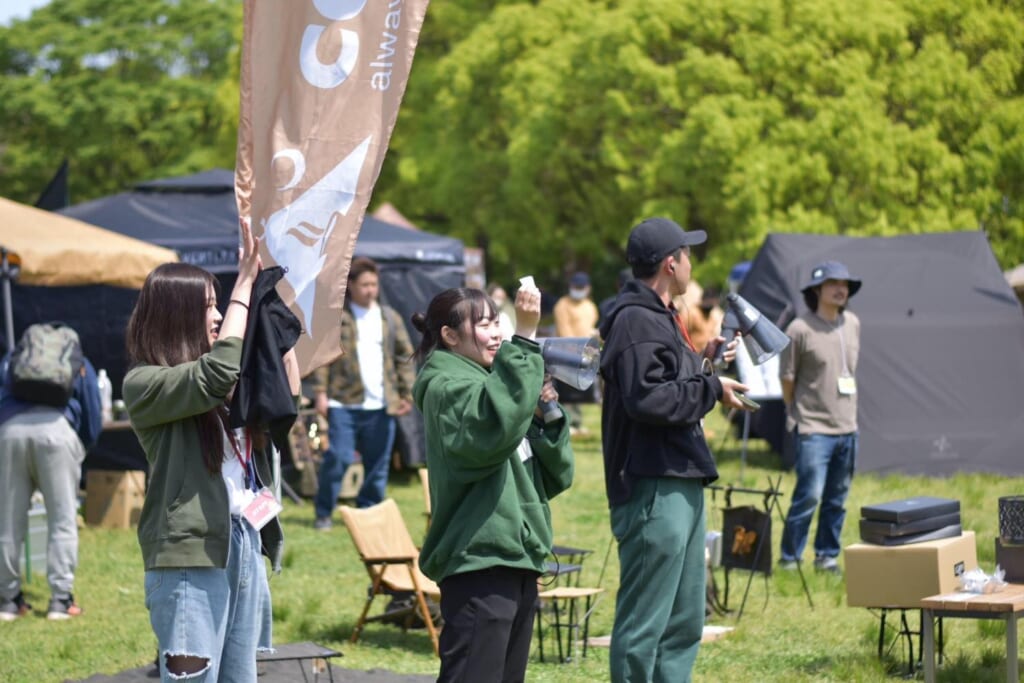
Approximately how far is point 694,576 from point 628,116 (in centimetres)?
2469

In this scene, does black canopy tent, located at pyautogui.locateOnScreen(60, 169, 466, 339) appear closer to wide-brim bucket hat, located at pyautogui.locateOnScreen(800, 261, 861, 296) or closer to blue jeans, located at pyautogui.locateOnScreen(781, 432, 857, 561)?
wide-brim bucket hat, located at pyautogui.locateOnScreen(800, 261, 861, 296)

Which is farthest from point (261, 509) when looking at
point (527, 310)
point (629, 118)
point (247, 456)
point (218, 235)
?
point (629, 118)

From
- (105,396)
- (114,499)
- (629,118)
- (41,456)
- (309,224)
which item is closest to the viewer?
(309,224)

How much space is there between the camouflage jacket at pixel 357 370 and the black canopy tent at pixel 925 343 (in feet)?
14.3

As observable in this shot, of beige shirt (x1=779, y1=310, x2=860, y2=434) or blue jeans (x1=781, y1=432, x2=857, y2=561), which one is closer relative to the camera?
blue jeans (x1=781, y1=432, x2=857, y2=561)

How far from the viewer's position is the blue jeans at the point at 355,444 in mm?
11336

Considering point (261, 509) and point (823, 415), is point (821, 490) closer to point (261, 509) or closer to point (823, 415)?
point (823, 415)

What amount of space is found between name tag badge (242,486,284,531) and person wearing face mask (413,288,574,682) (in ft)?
1.64

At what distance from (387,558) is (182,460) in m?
3.63

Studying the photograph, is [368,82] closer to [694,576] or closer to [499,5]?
[694,576]

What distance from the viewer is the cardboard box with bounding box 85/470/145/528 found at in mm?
11914

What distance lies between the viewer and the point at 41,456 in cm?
850

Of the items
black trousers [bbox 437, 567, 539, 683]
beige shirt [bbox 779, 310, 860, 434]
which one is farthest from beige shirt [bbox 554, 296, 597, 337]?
black trousers [bbox 437, 567, 539, 683]

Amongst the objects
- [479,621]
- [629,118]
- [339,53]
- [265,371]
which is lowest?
[479,621]
